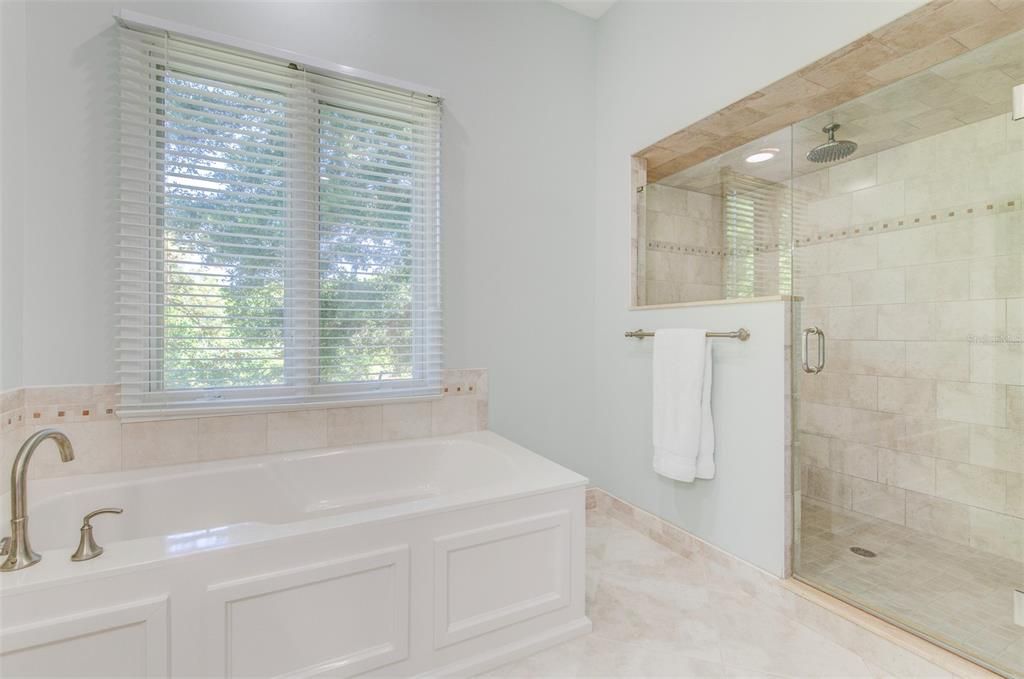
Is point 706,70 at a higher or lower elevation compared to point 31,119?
higher

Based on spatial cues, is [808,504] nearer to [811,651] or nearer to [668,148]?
[811,651]

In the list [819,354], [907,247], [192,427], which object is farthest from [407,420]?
[907,247]

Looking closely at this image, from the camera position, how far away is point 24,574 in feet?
3.46

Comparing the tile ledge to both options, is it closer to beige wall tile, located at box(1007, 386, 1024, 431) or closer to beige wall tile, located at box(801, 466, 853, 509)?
beige wall tile, located at box(801, 466, 853, 509)

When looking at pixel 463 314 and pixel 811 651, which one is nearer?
pixel 811 651

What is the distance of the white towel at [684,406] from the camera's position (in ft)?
6.91

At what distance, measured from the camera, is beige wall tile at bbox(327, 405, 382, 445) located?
2.22m

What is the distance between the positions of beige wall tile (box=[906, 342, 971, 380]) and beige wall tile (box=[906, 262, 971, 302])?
0.69 ft

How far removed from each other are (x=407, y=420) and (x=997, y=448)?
2620 millimetres

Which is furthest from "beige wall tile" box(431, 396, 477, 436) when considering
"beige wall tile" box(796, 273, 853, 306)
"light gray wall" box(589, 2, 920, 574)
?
"beige wall tile" box(796, 273, 853, 306)

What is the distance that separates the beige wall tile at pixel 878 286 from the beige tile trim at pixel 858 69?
2.66 feet

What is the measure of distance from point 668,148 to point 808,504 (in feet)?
6.21

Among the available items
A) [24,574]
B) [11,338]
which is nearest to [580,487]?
[24,574]

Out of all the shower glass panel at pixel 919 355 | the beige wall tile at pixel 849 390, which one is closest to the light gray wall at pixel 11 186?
the shower glass panel at pixel 919 355
